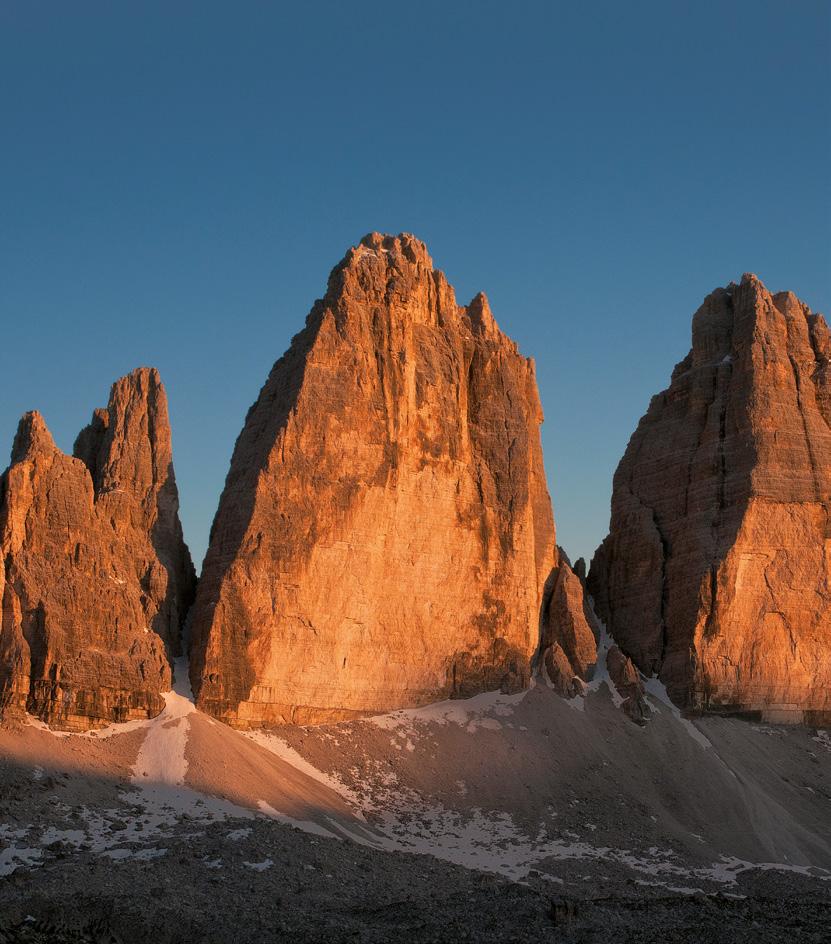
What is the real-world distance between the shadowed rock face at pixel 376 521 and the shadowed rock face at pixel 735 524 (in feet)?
21.5

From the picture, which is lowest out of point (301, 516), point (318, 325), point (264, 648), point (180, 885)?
point (180, 885)

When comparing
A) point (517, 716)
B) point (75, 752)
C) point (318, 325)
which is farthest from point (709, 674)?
Answer: point (75, 752)

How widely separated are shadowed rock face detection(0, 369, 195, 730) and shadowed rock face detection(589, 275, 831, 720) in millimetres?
25211

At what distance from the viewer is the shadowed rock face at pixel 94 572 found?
55.8 meters

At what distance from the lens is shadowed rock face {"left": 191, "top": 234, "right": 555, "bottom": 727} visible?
62.1 metres

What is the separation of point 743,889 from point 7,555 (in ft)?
101

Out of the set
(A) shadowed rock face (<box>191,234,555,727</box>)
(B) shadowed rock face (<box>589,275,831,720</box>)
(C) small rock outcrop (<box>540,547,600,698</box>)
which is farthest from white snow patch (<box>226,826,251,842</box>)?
(B) shadowed rock face (<box>589,275,831,720</box>)

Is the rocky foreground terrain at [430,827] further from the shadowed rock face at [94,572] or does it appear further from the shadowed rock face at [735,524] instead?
the shadowed rock face at [735,524]

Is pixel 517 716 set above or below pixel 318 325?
below

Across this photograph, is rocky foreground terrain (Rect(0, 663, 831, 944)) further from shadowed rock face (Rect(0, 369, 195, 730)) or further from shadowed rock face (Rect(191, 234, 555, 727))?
shadowed rock face (Rect(191, 234, 555, 727))

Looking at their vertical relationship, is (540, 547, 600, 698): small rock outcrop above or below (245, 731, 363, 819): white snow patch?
above

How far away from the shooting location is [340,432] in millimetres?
66000

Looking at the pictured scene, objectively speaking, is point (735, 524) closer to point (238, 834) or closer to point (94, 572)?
point (94, 572)

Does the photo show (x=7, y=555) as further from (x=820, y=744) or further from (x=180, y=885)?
(x=820, y=744)
